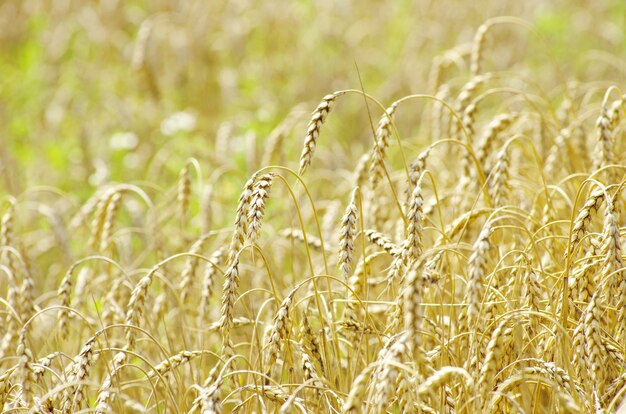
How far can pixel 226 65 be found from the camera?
6.72 meters

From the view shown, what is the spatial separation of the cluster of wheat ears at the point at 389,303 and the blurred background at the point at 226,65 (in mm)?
1675

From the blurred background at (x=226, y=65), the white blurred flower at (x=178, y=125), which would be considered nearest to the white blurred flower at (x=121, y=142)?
the blurred background at (x=226, y=65)

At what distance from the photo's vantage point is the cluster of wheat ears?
1724 mm

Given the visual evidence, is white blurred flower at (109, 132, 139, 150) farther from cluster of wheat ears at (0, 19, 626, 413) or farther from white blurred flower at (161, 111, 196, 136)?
cluster of wheat ears at (0, 19, 626, 413)

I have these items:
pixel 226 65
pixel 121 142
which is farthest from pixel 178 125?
pixel 226 65

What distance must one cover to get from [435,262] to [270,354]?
59cm

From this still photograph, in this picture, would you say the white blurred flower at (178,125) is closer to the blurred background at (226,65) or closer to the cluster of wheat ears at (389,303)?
the blurred background at (226,65)

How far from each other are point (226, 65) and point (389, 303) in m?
5.08

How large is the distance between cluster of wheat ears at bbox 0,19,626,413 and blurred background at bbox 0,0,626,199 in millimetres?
1675

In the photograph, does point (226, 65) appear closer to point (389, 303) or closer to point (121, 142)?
point (121, 142)

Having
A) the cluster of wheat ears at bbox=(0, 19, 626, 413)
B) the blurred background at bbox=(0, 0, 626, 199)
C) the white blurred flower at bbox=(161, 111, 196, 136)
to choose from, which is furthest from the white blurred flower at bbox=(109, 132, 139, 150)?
the cluster of wheat ears at bbox=(0, 19, 626, 413)

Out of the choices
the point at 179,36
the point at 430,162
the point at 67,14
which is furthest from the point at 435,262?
the point at 67,14

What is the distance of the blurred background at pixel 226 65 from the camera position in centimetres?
534

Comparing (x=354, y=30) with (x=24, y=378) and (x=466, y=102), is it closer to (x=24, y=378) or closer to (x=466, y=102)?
(x=466, y=102)
